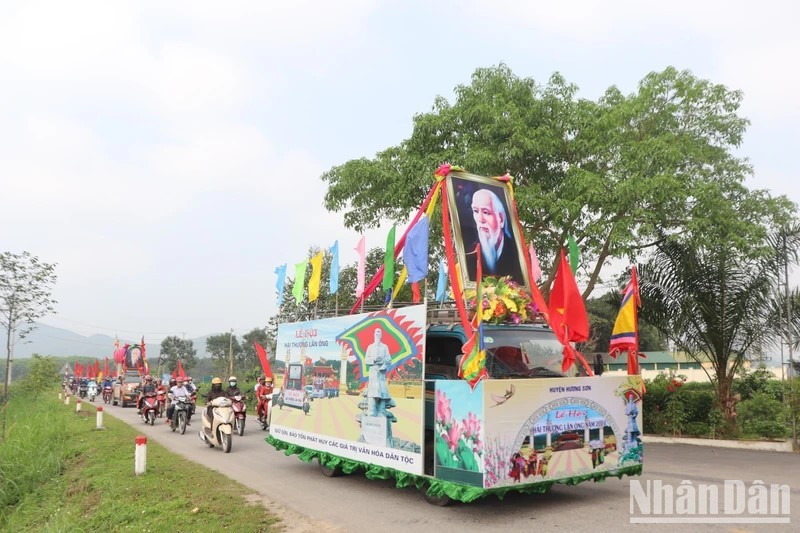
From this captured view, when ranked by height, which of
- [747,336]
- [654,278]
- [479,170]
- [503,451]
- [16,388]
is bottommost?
[16,388]

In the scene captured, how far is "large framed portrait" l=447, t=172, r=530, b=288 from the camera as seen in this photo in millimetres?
8586

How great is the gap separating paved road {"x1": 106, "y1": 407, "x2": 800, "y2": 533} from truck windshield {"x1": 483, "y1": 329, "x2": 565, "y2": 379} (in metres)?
1.61

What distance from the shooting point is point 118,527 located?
7312mm

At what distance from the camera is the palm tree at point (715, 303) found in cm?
Answer: 1336

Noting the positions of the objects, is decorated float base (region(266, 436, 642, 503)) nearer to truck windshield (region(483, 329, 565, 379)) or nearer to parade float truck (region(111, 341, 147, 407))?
truck windshield (region(483, 329, 565, 379))

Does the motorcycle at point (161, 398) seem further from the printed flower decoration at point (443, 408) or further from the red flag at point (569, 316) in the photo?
the red flag at point (569, 316)

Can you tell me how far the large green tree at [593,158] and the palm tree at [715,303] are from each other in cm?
75

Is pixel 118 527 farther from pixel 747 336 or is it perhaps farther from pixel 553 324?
pixel 747 336

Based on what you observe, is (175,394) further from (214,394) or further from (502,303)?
(502,303)

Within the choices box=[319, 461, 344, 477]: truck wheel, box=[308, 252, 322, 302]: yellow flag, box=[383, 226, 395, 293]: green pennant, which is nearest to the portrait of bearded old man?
box=[383, 226, 395, 293]: green pennant

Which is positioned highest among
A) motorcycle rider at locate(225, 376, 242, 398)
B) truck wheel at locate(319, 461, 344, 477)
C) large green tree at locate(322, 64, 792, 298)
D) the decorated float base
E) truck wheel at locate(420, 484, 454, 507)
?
large green tree at locate(322, 64, 792, 298)

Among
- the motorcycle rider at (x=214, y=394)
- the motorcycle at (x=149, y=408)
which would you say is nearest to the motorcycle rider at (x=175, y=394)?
the motorcycle at (x=149, y=408)

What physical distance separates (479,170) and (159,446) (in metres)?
9.67

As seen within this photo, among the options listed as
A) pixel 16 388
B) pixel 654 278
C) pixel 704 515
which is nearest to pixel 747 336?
pixel 654 278
